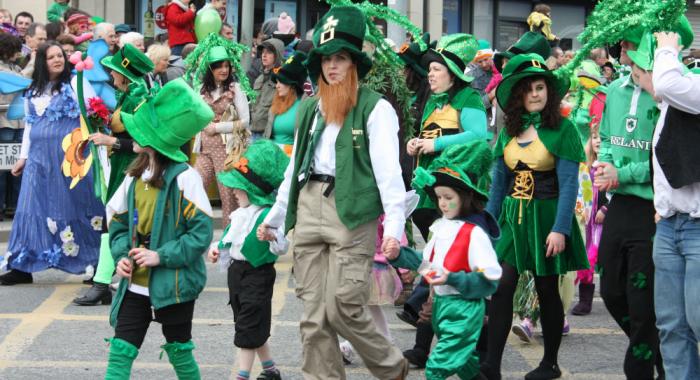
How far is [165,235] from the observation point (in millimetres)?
5480

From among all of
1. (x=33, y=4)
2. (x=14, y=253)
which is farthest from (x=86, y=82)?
Result: (x=33, y=4)

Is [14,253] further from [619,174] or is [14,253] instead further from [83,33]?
[619,174]

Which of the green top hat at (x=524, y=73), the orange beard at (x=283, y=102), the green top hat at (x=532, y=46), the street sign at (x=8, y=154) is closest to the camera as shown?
the green top hat at (x=524, y=73)

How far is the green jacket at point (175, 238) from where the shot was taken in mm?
5406

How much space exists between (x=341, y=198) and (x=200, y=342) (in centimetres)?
238

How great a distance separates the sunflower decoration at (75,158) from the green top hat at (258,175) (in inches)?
128

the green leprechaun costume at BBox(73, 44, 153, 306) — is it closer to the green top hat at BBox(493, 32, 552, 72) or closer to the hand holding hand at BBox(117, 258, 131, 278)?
the hand holding hand at BBox(117, 258, 131, 278)

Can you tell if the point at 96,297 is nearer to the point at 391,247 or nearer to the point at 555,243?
the point at 555,243

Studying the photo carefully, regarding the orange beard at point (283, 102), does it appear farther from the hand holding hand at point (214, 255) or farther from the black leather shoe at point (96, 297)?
the hand holding hand at point (214, 255)

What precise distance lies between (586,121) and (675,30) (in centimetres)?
286

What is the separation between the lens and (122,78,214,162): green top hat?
548cm

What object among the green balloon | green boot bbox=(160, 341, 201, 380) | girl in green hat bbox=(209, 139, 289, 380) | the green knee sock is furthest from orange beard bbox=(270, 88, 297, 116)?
the green balloon

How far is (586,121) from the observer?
834 cm

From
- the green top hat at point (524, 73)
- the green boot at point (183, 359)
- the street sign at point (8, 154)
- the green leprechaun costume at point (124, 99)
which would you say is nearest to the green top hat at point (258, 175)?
the green boot at point (183, 359)
